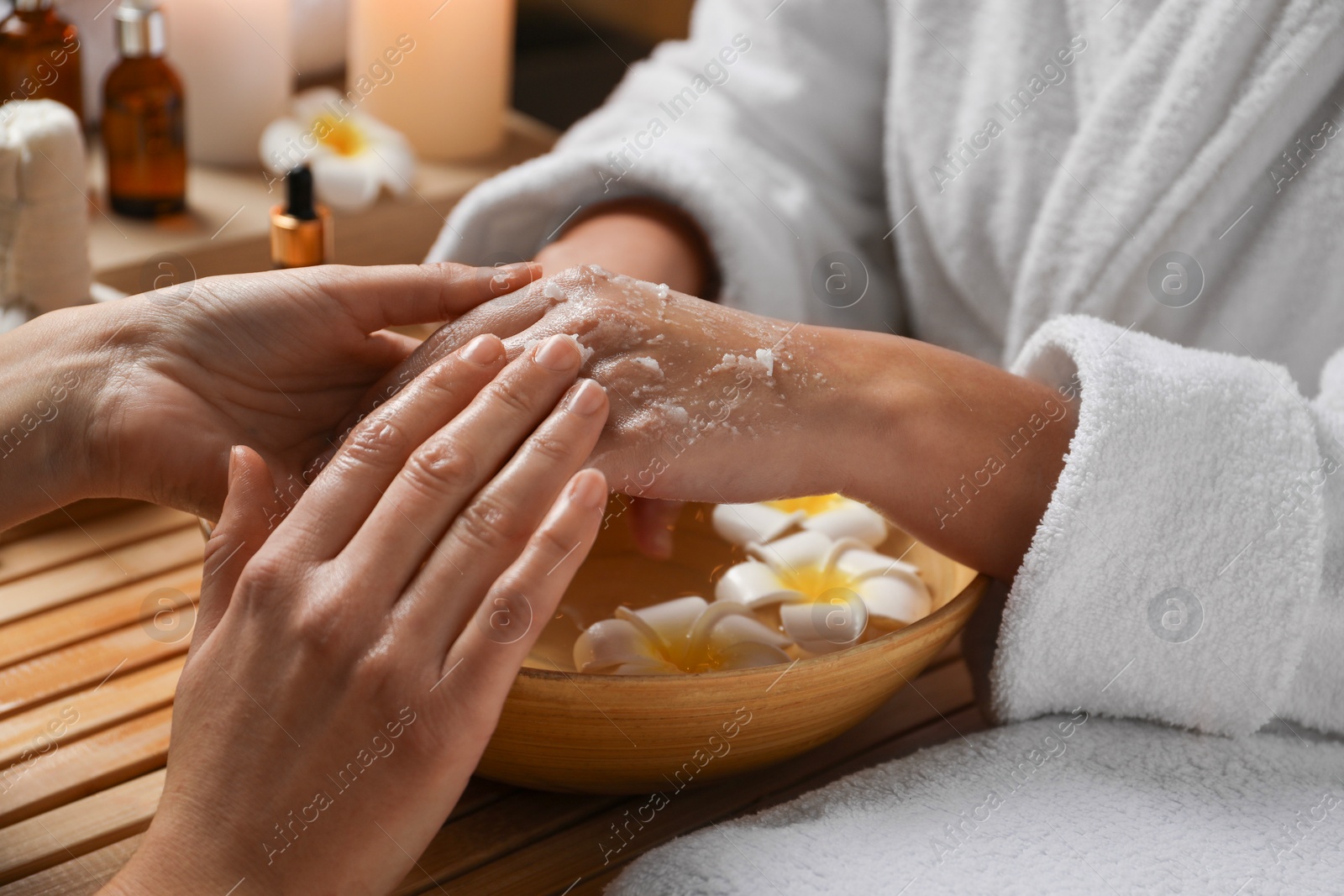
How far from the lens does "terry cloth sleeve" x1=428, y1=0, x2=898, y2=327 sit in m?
0.98

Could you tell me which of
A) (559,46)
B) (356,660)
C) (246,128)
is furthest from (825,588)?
(559,46)

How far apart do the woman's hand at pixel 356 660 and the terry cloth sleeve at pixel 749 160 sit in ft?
1.48

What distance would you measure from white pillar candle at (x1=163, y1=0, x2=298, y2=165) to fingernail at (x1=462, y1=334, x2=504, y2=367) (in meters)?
0.84

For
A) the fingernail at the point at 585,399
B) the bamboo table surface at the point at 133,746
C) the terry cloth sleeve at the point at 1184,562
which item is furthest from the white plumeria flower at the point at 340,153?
the terry cloth sleeve at the point at 1184,562

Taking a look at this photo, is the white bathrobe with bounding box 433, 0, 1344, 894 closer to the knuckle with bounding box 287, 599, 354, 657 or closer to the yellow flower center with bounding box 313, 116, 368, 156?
the knuckle with bounding box 287, 599, 354, 657

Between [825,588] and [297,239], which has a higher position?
[297,239]

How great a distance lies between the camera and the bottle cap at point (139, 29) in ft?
3.49

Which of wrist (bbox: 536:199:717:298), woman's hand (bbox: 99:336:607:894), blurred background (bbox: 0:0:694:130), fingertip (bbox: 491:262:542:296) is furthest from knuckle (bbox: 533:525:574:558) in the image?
blurred background (bbox: 0:0:694:130)

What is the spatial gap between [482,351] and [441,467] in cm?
10

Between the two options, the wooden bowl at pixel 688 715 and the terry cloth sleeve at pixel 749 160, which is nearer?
the wooden bowl at pixel 688 715

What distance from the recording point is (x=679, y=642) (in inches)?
27.1

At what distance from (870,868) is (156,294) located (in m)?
0.54

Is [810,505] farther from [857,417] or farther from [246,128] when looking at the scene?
[246,128]

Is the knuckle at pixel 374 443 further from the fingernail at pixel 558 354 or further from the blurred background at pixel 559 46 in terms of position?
the blurred background at pixel 559 46
